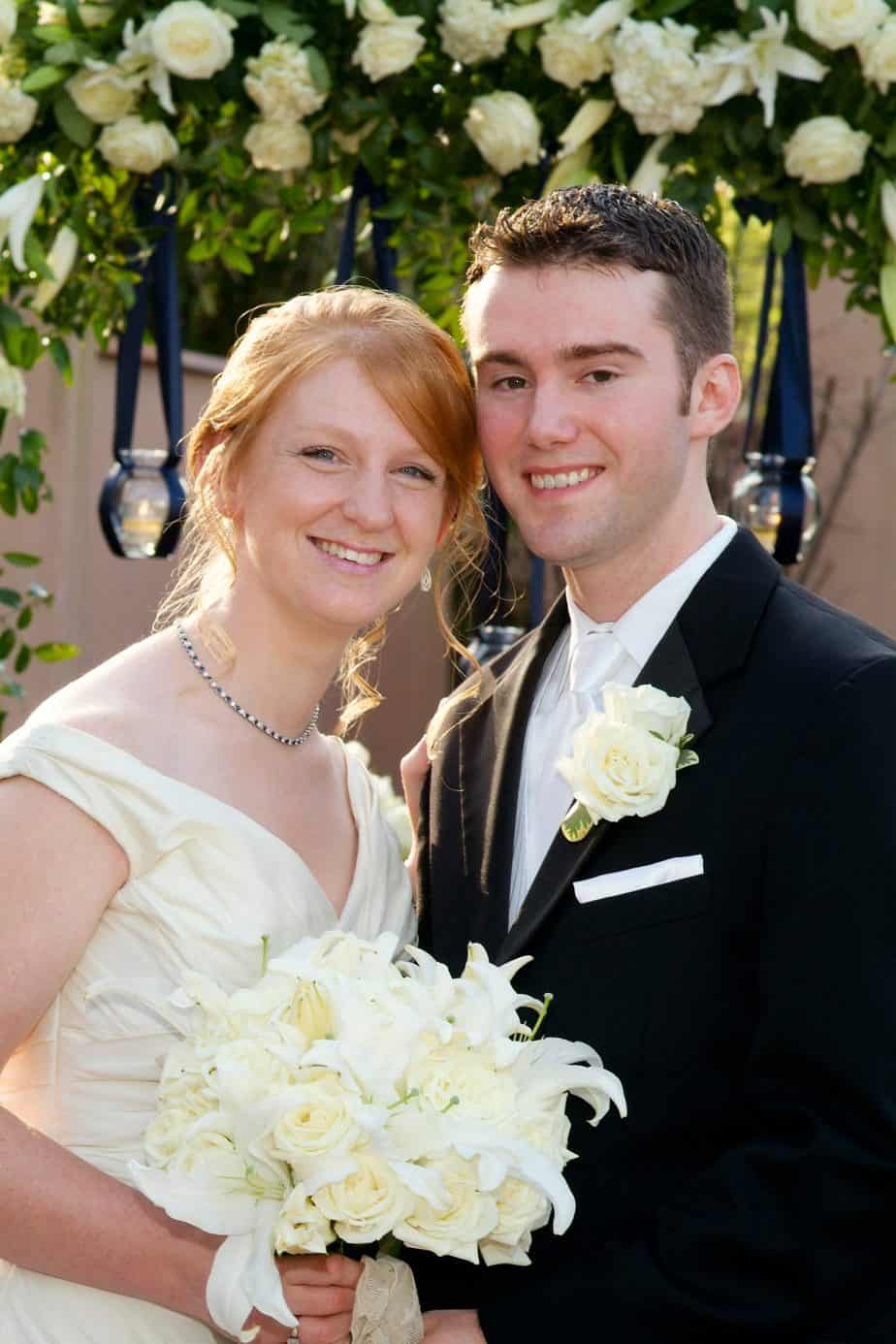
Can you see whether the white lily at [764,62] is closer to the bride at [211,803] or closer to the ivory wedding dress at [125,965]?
the bride at [211,803]

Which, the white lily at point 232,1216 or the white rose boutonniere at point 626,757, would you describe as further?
the white rose boutonniere at point 626,757

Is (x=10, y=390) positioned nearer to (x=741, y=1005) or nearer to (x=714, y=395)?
(x=714, y=395)

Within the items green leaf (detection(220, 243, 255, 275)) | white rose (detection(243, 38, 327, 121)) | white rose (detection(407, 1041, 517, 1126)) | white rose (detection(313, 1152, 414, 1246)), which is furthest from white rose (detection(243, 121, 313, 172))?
white rose (detection(313, 1152, 414, 1246))

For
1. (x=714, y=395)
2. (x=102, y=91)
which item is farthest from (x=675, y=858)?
(x=102, y=91)

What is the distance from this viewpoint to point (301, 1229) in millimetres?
1993

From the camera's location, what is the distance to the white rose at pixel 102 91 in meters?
3.35

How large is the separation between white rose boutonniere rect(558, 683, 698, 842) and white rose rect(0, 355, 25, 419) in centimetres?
170

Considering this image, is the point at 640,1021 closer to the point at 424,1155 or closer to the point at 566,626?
the point at 424,1155

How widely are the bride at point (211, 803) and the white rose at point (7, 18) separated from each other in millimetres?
947

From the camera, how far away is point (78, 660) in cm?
641

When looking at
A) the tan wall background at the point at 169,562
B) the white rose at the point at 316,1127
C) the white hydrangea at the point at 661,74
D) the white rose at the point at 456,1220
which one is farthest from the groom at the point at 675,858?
the tan wall background at the point at 169,562

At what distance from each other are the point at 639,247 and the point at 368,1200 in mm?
1428

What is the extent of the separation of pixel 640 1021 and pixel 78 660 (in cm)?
445

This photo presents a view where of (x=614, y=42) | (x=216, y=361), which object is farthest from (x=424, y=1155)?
(x=216, y=361)
